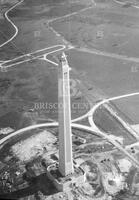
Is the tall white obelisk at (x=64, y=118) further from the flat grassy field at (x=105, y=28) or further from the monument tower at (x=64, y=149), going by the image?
the flat grassy field at (x=105, y=28)

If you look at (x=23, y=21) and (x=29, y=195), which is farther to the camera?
(x=23, y=21)

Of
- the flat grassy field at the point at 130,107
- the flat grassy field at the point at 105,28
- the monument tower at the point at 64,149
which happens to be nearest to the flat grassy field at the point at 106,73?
the flat grassy field at the point at 130,107

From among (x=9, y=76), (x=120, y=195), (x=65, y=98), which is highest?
(x=65, y=98)

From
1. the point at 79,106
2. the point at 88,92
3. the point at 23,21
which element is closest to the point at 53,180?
the point at 79,106

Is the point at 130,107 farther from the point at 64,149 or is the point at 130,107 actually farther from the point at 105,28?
the point at 105,28

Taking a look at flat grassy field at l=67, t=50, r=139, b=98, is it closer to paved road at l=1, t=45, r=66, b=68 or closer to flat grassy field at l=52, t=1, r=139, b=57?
paved road at l=1, t=45, r=66, b=68

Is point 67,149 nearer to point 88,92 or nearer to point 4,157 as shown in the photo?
point 4,157

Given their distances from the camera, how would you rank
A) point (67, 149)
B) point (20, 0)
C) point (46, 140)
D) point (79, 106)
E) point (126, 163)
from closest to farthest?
point (67, 149) → point (126, 163) → point (46, 140) → point (79, 106) → point (20, 0)

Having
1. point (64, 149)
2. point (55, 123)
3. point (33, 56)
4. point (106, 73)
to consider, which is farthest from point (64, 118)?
point (33, 56)
